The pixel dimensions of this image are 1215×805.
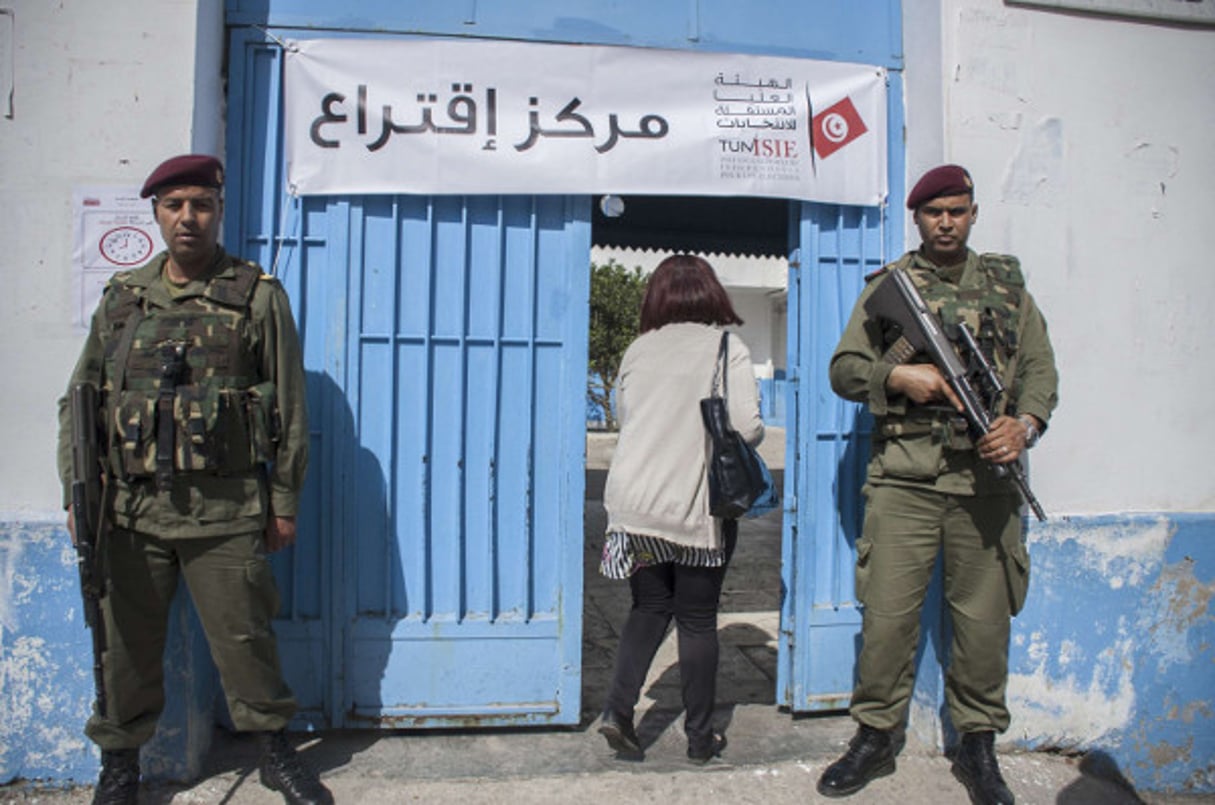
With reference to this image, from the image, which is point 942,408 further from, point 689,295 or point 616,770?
point 616,770

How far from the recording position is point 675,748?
3.20 metres

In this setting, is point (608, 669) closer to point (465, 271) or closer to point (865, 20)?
point (465, 271)

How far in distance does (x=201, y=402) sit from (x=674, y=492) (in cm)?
151

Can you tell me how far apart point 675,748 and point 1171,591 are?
2.02 metres

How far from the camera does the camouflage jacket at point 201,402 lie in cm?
254

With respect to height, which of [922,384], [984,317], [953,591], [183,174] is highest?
[183,174]

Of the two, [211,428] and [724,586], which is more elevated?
[211,428]

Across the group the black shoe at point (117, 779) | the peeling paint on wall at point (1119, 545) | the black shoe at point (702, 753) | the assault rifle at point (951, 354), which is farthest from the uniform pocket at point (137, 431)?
the peeling paint on wall at point (1119, 545)

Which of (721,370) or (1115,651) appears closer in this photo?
(721,370)

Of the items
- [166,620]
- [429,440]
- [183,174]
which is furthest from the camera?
[429,440]

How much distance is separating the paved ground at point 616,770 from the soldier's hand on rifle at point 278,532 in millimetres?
833

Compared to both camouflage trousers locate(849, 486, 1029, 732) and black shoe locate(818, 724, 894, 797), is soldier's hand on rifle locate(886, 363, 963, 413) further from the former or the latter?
black shoe locate(818, 724, 894, 797)

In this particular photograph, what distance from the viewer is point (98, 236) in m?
2.85

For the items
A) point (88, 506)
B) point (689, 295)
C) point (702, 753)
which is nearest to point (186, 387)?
point (88, 506)
